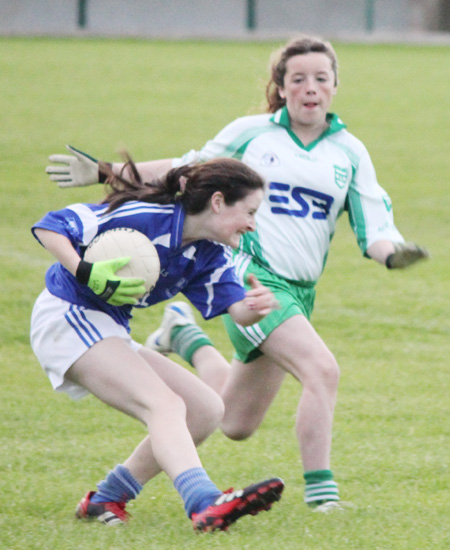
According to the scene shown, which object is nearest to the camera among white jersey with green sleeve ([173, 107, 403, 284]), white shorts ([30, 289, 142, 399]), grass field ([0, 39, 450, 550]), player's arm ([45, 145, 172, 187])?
white shorts ([30, 289, 142, 399])

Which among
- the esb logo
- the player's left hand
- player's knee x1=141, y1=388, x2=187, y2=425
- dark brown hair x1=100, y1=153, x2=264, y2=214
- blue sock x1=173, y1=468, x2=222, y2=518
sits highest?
dark brown hair x1=100, y1=153, x2=264, y2=214

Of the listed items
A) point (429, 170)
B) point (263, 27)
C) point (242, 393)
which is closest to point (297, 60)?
point (242, 393)

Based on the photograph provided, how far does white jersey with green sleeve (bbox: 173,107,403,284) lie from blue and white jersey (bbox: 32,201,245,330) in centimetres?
64

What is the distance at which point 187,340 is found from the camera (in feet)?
20.0

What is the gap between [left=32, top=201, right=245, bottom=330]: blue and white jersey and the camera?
4.33 metres

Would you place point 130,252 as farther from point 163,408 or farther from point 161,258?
point 163,408

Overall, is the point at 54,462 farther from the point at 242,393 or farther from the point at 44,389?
the point at 44,389

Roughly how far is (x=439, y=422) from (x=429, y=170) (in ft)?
34.3

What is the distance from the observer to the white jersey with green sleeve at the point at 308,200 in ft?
17.1

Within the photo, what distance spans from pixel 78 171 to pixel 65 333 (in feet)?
3.27

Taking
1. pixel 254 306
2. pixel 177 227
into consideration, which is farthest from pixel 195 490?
pixel 177 227

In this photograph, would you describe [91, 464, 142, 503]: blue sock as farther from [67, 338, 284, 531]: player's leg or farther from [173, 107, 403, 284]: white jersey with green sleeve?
[173, 107, 403, 284]: white jersey with green sleeve

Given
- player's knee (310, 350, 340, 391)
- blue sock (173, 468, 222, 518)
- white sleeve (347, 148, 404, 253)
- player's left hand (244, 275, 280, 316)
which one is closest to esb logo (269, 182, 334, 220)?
white sleeve (347, 148, 404, 253)

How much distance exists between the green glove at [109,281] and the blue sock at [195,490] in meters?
0.68
